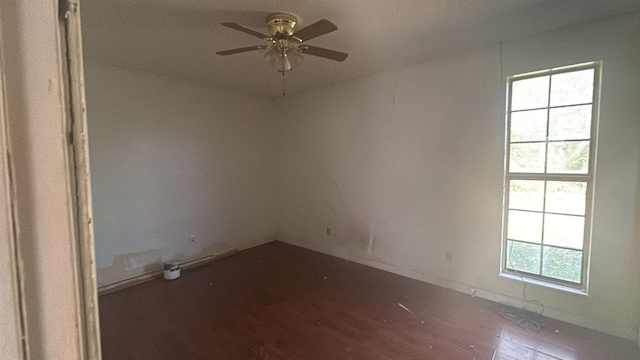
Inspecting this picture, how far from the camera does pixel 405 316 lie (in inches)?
97.1

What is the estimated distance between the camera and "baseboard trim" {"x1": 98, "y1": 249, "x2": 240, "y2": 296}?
9.62 feet

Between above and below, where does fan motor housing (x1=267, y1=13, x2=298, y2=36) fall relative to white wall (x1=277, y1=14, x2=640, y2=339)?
above

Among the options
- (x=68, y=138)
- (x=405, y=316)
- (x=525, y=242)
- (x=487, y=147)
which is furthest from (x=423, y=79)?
(x=68, y=138)

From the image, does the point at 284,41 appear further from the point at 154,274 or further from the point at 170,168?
the point at 154,274

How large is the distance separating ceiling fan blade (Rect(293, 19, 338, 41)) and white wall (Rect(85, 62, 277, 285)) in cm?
226

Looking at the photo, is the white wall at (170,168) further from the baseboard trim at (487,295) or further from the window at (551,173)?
the window at (551,173)

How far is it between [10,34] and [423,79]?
330 centimetres

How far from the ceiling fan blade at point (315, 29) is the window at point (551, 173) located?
1892 millimetres

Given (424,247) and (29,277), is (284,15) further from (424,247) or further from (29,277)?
(424,247)

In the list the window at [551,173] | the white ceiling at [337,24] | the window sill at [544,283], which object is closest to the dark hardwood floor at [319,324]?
the window sill at [544,283]

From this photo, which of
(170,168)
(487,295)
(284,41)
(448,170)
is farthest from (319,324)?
(170,168)

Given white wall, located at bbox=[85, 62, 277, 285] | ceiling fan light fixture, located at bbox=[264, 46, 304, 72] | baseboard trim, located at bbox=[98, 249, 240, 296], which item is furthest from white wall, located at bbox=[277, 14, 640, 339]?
ceiling fan light fixture, located at bbox=[264, 46, 304, 72]

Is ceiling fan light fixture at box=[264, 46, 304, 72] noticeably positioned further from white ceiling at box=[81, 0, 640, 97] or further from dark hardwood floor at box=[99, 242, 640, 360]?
dark hardwood floor at box=[99, 242, 640, 360]

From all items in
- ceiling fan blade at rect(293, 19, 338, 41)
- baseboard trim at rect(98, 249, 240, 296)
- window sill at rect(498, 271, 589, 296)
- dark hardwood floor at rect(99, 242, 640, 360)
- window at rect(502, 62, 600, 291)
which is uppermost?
ceiling fan blade at rect(293, 19, 338, 41)
